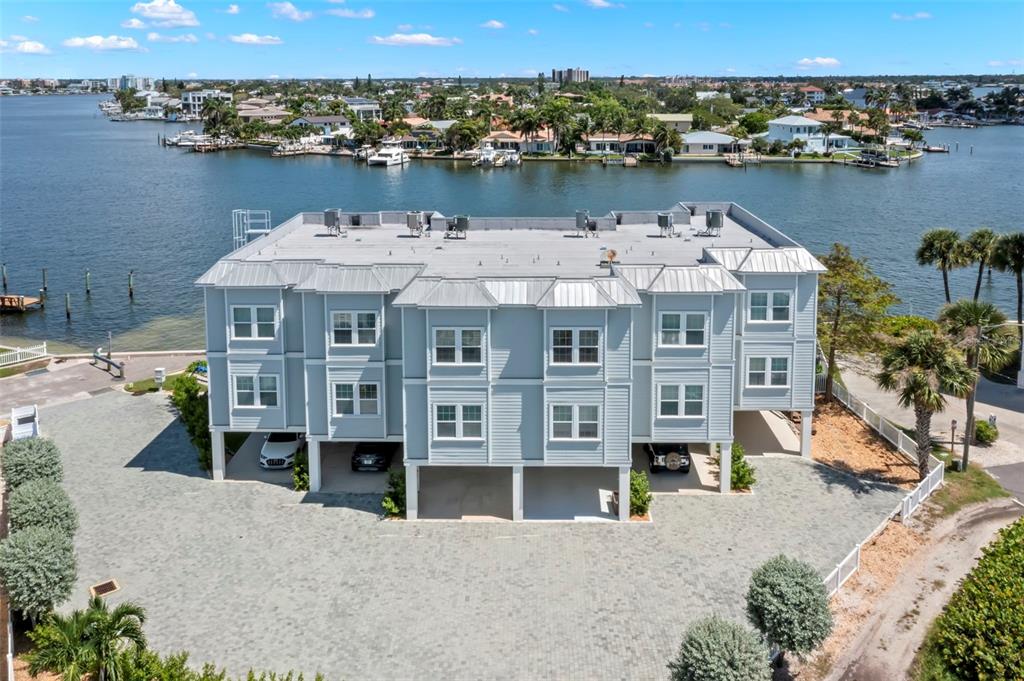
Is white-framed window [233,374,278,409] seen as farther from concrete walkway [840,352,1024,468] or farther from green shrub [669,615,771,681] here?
concrete walkway [840,352,1024,468]

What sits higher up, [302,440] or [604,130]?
[604,130]

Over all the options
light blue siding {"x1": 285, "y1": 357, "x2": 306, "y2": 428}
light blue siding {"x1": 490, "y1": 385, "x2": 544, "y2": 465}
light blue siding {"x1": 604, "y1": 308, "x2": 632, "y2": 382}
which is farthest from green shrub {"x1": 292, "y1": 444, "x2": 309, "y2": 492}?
light blue siding {"x1": 604, "y1": 308, "x2": 632, "y2": 382}

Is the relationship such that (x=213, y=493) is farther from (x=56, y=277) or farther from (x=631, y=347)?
(x=56, y=277)

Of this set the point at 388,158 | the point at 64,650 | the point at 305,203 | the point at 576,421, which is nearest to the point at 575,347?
the point at 576,421

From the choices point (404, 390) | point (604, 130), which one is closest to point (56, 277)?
point (404, 390)

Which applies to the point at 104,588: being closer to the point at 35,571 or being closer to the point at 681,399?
the point at 35,571

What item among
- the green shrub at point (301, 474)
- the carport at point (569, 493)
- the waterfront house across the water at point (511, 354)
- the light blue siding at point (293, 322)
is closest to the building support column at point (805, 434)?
the waterfront house across the water at point (511, 354)

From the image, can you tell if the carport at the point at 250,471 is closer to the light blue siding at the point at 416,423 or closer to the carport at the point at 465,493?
the carport at the point at 465,493
